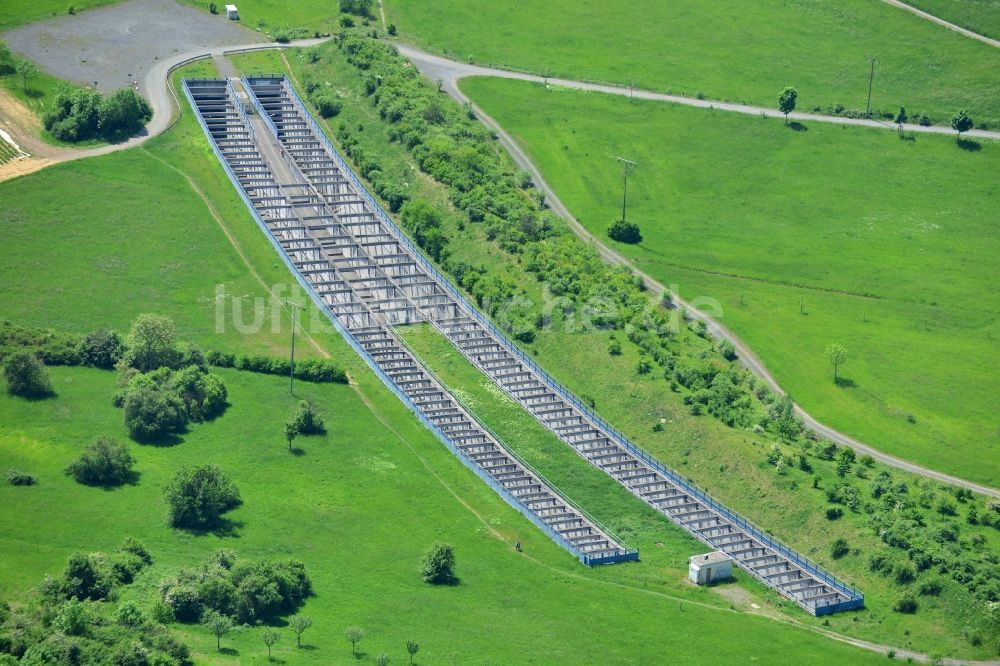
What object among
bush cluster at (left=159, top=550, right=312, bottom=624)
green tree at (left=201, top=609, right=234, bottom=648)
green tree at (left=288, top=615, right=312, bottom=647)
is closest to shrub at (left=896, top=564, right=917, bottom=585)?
bush cluster at (left=159, top=550, right=312, bottom=624)

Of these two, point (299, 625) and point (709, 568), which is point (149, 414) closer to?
point (299, 625)

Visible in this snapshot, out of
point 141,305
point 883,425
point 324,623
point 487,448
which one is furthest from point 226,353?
point 883,425

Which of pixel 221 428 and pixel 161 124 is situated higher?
pixel 161 124

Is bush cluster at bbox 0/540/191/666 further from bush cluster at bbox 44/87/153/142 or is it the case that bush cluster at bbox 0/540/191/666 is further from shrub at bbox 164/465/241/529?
bush cluster at bbox 44/87/153/142

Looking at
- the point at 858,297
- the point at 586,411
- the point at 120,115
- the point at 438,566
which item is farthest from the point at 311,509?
the point at 120,115

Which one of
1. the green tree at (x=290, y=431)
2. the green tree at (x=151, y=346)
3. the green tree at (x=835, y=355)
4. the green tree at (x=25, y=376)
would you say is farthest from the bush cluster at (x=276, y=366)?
the green tree at (x=835, y=355)

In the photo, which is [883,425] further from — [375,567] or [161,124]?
[161,124]
